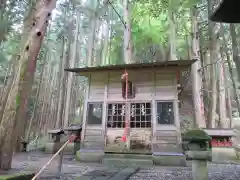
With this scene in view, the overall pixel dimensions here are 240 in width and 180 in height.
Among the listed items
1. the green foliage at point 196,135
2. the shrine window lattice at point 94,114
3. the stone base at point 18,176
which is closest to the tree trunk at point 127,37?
the shrine window lattice at point 94,114

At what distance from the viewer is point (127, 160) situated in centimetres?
884

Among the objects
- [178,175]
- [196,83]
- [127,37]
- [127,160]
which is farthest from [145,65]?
[178,175]

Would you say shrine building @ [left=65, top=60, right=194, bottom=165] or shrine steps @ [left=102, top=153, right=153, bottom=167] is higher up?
shrine building @ [left=65, top=60, right=194, bottom=165]

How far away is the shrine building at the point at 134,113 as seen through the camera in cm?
902

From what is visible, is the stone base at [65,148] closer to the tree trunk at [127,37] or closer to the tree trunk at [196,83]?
the tree trunk at [127,37]

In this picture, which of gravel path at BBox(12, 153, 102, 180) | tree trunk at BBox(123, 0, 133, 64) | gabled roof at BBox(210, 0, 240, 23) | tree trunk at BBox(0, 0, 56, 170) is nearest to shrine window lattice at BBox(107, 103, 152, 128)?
gravel path at BBox(12, 153, 102, 180)

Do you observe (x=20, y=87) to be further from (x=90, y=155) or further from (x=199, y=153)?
(x=199, y=153)

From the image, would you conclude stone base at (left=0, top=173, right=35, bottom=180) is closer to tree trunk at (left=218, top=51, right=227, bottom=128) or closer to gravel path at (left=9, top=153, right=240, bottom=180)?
gravel path at (left=9, top=153, right=240, bottom=180)

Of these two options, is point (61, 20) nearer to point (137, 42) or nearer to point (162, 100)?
point (137, 42)

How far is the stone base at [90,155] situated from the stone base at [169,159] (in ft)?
8.19

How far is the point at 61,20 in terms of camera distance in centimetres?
2055

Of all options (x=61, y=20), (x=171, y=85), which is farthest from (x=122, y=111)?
(x=61, y=20)

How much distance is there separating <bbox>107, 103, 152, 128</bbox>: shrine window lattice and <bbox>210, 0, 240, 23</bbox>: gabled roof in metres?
7.10

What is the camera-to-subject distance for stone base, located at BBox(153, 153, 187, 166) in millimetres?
8358
